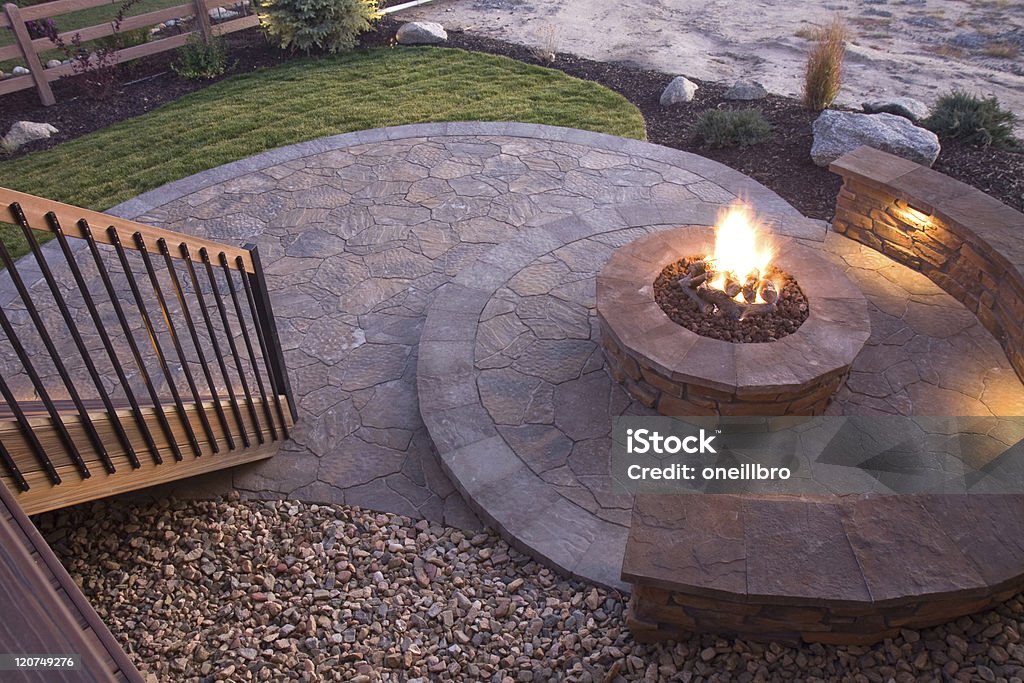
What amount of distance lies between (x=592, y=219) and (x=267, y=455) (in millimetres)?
3678

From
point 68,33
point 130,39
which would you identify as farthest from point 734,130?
point 130,39

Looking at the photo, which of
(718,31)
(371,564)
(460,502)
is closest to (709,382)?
(460,502)

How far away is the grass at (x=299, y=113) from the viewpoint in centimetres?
816

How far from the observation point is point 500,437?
4719 mm

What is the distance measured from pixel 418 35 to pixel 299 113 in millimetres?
3248

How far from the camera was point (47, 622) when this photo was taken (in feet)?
6.97

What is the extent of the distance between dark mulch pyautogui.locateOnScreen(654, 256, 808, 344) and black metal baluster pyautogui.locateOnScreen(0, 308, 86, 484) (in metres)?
3.50

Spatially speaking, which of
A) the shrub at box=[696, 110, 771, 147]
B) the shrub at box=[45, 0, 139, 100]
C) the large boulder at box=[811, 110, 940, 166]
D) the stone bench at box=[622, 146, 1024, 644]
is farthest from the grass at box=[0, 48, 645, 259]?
the stone bench at box=[622, 146, 1024, 644]

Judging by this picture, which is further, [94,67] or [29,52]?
[94,67]

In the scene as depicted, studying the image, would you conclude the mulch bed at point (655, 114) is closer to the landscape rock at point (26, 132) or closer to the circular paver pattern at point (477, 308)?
the landscape rock at point (26, 132)

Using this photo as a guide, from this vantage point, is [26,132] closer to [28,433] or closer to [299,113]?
[299,113]

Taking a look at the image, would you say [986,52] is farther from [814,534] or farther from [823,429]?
[814,534]

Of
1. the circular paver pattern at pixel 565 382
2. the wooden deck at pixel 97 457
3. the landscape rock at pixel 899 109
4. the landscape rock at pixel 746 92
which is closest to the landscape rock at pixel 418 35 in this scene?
the landscape rock at pixel 746 92

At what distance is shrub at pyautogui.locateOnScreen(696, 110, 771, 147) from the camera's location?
27.2ft
